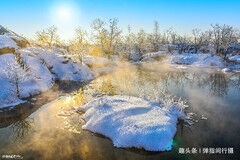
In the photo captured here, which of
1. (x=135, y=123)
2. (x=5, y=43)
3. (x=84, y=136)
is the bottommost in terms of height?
(x=84, y=136)

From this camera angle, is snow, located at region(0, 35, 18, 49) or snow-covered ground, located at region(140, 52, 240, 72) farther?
snow-covered ground, located at region(140, 52, 240, 72)

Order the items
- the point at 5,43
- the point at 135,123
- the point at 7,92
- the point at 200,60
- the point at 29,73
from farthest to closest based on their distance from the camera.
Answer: the point at 200,60 < the point at 5,43 < the point at 29,73 < the point at 7,92 < the point at 135,123

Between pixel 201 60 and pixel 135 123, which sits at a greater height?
pixel 201 60

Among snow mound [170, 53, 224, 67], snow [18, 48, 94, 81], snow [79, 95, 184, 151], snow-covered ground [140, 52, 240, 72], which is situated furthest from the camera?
snow mound [170, 53, 224, 67]

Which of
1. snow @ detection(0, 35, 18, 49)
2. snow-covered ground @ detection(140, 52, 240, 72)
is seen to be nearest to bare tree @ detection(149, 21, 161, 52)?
snow-covered ground @ detection(140, 52, 240, 72)

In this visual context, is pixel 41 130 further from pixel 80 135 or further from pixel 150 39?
pixel 150 39

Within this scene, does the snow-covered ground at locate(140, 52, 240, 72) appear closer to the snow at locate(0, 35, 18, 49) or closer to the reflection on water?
the reflection on water

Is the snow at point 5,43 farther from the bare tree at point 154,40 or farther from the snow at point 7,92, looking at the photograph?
the bare tree at point 154,40

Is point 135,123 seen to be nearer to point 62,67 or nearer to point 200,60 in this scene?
point 62,67

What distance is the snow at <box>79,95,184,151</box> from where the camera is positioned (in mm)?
8898

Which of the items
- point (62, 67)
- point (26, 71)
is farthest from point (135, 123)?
point (62, 67)

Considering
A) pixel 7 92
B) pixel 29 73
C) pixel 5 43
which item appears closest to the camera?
pixel 7 92

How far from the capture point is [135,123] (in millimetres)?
10102

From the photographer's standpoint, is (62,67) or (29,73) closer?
(29,73)
